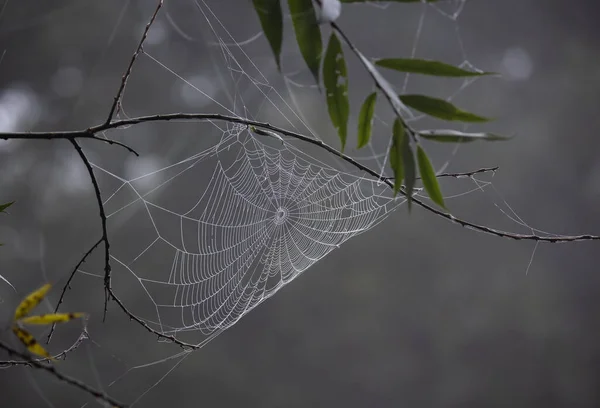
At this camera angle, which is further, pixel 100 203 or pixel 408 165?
pixel 100 203

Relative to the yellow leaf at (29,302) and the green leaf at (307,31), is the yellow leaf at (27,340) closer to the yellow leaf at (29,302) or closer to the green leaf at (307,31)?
the yellow leaf at (29,302)

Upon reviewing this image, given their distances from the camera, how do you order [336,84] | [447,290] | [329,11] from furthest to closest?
[447,290], [336,84], [329,11]

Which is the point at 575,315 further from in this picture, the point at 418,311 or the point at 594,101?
the point at 594,101

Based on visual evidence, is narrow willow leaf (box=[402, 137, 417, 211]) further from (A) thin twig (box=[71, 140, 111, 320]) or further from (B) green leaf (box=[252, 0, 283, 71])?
(A) thin twig (box=[71, 140, 111, 320])

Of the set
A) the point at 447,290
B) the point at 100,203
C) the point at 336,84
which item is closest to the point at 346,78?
the point at 336,84

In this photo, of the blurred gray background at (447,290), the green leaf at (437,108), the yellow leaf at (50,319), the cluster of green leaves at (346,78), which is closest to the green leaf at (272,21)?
the cluster of green leaves at (346,78)

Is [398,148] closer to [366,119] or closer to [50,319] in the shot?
[366,119]
